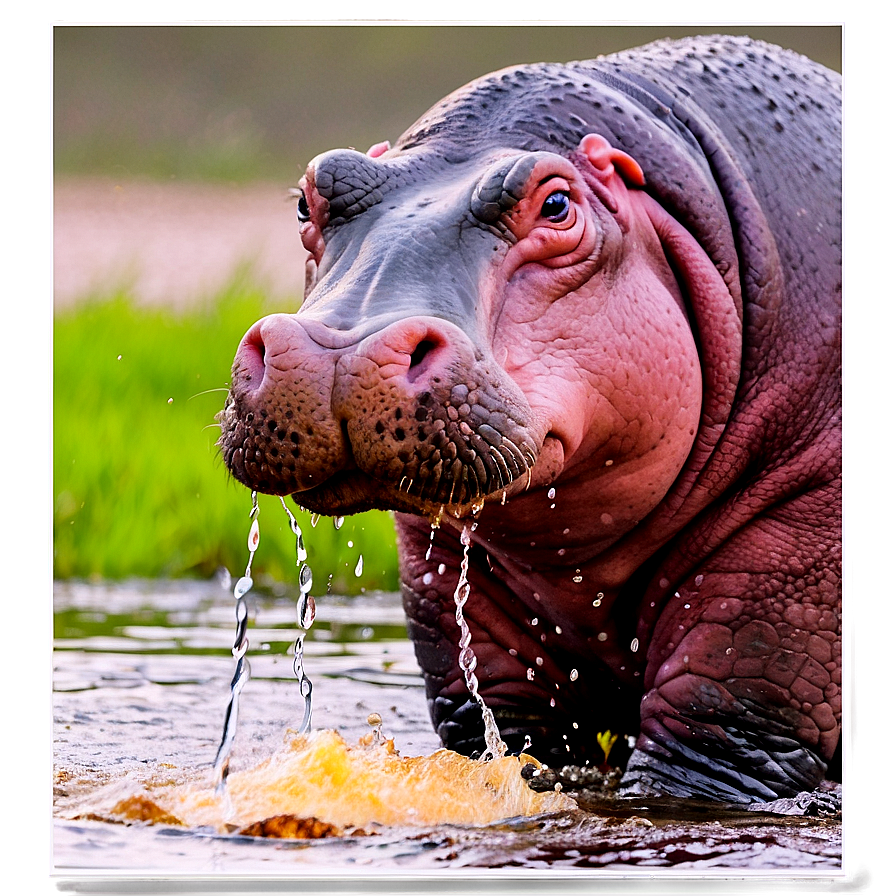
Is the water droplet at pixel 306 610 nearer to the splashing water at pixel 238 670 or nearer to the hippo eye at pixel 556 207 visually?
the splashing water at pixel 238 670

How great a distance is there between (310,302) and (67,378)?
3.29 metres

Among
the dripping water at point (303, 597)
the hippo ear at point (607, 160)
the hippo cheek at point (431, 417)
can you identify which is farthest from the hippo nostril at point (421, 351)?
the hippo ear at point (607, 160)

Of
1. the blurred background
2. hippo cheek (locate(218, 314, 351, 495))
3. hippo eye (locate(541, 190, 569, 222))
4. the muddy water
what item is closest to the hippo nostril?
hippo cheek (locate(218, 314, 351, 495))

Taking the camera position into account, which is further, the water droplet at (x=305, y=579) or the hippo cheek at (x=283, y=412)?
the water droplet at (x=305, y=579)

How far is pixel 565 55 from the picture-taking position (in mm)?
4781

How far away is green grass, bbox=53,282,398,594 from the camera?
7.96 meters

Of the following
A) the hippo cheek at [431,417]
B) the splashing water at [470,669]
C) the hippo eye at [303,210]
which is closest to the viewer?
the hippo cheek at [431,417]

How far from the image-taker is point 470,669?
5.00m

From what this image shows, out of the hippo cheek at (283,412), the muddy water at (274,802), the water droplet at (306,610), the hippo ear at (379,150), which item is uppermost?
the hippo ear at (379,150)

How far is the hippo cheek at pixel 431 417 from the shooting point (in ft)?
12.5

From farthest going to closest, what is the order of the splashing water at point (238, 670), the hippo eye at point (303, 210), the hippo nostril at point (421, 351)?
1. the hippo eye at point (303, 210)
2. the splashing water at point (238, 670)
3. the hippo nostril at point (421, 351)

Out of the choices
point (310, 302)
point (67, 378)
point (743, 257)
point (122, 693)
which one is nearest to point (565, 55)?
point (743, 257)

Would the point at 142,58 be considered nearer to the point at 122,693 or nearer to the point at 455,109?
the point at 455,109

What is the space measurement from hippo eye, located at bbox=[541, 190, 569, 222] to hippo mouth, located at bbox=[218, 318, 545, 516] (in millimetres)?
560
